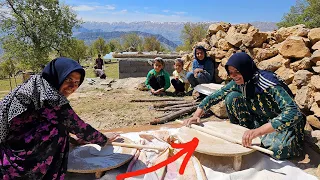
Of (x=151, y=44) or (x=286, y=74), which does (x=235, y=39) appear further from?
(x=151, y=44)

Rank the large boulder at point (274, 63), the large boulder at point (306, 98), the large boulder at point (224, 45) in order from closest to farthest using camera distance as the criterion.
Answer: the large boulder at point (306, 98) → the large boulder at point (274, 63) → the large boulder at point (224, 45)

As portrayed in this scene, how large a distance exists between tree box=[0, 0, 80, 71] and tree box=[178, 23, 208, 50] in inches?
680

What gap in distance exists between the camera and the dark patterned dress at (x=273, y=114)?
92.4 inches

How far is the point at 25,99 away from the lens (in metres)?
1.88

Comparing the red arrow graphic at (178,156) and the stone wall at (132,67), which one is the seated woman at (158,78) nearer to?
the red arrow graphic at (178,156)

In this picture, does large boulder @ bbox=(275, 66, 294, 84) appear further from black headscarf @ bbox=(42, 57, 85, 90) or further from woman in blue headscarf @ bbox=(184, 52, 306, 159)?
black headscarf @ bbox=(42, 57, 85, 90)

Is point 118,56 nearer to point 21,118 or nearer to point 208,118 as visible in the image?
point 208,118

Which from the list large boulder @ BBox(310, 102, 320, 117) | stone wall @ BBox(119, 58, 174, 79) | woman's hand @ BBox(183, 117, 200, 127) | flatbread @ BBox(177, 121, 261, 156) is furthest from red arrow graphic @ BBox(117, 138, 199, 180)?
stone wall @ BBox(119, 58, 174, 79)

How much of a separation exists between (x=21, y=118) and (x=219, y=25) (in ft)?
16.4

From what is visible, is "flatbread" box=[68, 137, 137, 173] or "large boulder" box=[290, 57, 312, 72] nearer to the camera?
"flatbread" box=[68, 137, 137, 173]

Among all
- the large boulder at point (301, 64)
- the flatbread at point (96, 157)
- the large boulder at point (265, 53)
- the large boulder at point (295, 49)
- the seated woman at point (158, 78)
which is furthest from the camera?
the seated woman at point (158, 78)

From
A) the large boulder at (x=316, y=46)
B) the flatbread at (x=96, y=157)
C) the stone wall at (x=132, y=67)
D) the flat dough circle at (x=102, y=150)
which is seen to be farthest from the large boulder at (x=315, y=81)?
the stone wall at (x=132, y=67)

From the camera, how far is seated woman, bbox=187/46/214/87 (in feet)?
18.4

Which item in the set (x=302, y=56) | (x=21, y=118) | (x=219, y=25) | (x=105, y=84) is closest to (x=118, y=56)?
(x=105, y=84)
